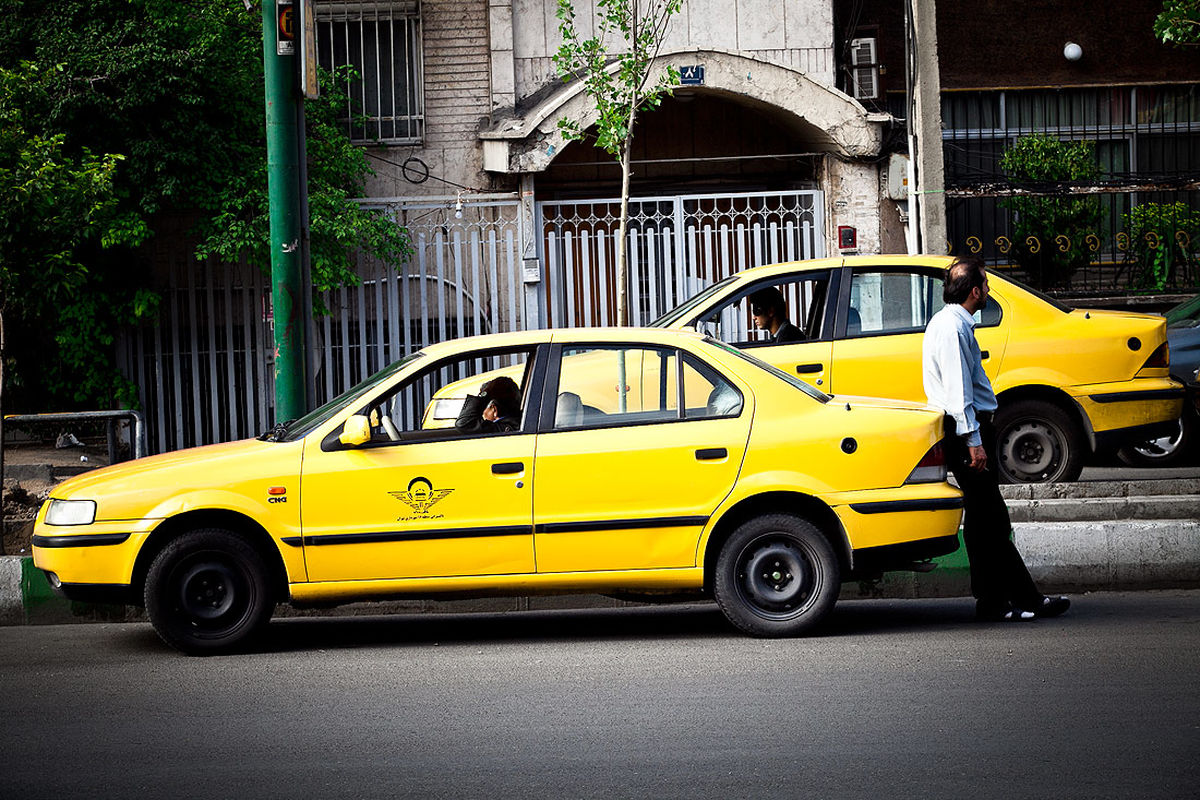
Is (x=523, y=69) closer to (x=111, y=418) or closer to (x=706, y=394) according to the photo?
(x=111, y=418)

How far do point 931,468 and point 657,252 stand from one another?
27.3 ft

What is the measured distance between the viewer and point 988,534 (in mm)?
7234

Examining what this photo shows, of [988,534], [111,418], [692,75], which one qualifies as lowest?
[988,534]

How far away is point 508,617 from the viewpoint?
26.8ft

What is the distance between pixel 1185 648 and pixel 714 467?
2.39 m

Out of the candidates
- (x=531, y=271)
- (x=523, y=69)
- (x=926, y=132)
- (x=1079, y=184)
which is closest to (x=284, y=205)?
(x=531, y=271)

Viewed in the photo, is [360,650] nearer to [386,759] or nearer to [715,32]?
[386,759]

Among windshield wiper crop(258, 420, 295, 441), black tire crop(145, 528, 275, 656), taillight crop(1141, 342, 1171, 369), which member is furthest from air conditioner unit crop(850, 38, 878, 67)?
black tire crop(145, 528, 275, 656)

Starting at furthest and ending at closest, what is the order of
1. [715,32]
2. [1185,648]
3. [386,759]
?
[715,32] → [1185,648] → [386,759]

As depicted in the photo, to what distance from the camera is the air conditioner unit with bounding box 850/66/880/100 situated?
15.9 metres

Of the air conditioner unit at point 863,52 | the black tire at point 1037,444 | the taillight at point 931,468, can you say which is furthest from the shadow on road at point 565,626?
the air conditioner unit at point 863,52

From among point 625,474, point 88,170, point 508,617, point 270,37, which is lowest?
point 508,617

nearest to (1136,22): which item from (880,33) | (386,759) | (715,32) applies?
(880,33)

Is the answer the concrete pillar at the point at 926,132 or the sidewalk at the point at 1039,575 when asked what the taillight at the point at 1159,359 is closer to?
the sidewalk at the point at 1039,575
